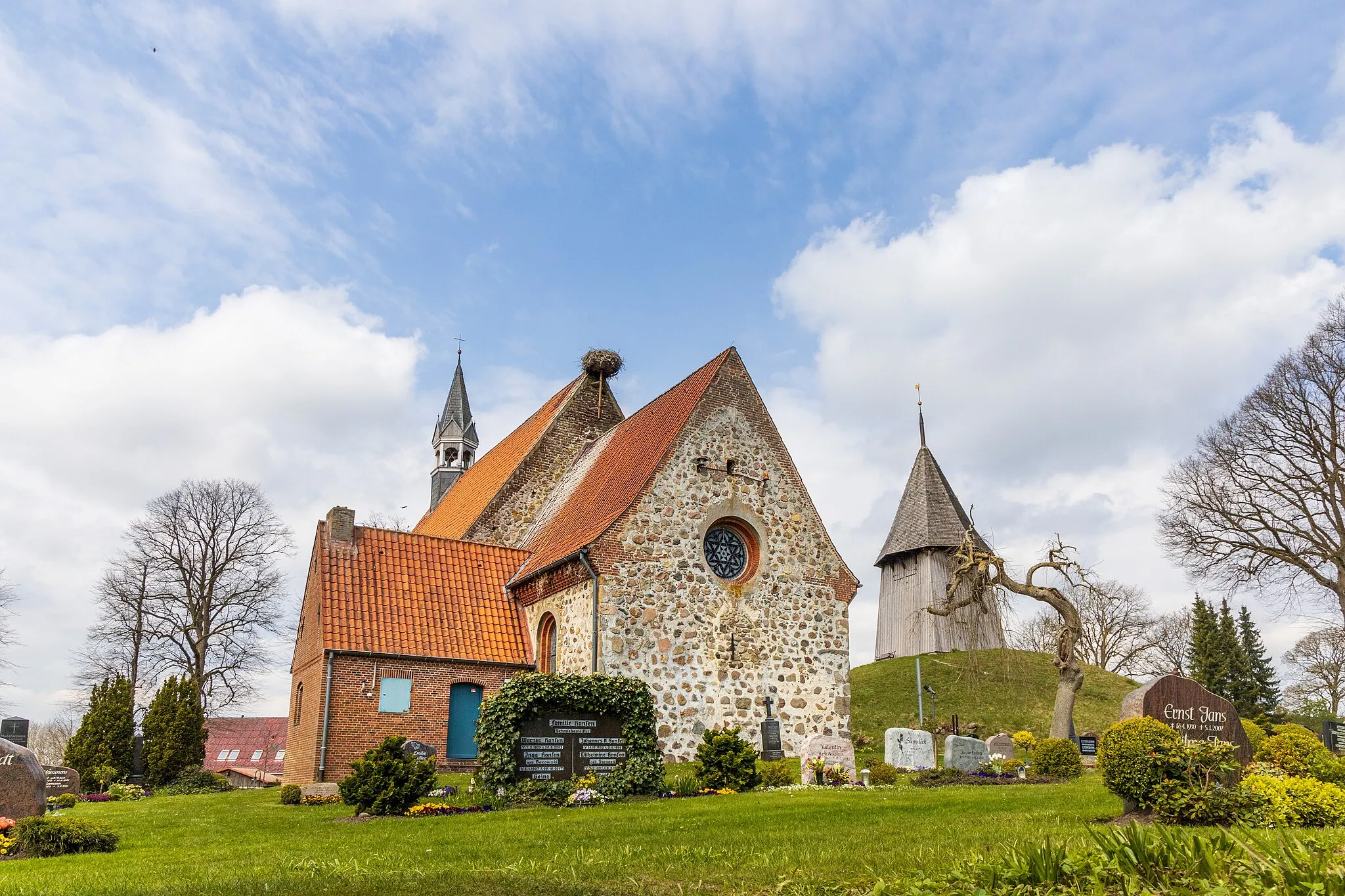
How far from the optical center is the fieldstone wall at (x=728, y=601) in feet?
55.6

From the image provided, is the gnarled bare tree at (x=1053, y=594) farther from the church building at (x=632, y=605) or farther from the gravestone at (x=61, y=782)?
the gravestone at (x=61, y=782)

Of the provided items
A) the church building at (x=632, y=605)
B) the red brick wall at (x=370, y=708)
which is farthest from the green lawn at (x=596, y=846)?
the church building at (x=632, y=605)

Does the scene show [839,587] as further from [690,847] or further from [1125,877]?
[1125,877]

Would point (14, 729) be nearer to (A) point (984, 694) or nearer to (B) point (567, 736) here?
(B) point (567, 736)

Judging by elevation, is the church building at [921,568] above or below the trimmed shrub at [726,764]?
above

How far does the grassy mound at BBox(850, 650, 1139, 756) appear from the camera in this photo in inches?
1191

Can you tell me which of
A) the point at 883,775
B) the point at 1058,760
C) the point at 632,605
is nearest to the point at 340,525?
the point at 632,605

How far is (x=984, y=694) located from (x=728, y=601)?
1860 cm

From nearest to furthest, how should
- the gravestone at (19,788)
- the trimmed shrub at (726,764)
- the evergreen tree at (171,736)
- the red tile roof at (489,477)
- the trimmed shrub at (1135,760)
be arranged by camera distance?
the trimmed shrub at (1135,760) < the gravestone at (19,788) < the trimmed shrub at (726,764) < the evergreen tree at (171,736) < the red tile roof at (489,477)

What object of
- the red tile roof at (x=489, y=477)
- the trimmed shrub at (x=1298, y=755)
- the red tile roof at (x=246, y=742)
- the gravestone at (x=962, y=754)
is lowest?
the red tile roof at (x=246, y=742)

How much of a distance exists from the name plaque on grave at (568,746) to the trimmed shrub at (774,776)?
2467 millimetres

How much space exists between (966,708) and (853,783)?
1907 cm

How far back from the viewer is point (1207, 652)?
36.0 metres

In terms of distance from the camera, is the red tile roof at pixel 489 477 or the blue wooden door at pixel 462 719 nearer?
the blue wooden door at pixel 462 719
